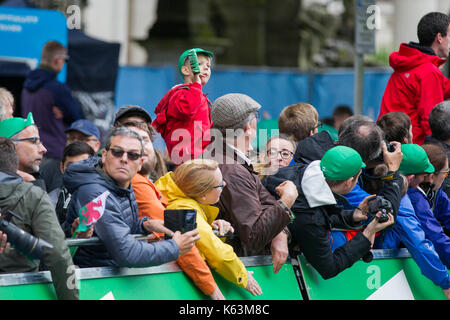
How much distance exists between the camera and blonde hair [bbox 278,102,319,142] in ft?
21.8

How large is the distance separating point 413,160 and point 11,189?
10.4 feet

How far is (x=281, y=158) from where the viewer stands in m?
6.43

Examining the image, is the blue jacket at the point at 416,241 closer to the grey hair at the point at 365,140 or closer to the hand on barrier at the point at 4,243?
the grey hair at the point at 365,140

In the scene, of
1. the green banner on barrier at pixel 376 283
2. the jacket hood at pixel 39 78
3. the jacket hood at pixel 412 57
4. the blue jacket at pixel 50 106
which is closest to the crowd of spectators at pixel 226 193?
the green banner on barrier at pixel 376 283

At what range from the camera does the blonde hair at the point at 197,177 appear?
5.02m

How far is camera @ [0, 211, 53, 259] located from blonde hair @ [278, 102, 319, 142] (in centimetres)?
292

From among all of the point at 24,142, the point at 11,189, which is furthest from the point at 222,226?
the point at 24,142

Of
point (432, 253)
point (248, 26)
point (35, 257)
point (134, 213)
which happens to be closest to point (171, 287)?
point (134, 213)

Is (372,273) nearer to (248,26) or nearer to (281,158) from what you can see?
(281,158)

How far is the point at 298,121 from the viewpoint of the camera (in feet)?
21.9

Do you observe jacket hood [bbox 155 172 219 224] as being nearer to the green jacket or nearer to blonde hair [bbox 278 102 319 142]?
the green jacket

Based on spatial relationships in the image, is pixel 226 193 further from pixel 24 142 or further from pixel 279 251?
pixel 24 142

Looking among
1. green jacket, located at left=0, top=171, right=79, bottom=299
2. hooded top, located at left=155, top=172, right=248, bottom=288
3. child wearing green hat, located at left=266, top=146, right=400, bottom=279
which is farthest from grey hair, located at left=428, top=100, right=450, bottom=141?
green jacket, located at left=0, top=171, right=79, bottom=299

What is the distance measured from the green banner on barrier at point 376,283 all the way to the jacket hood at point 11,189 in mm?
2117
